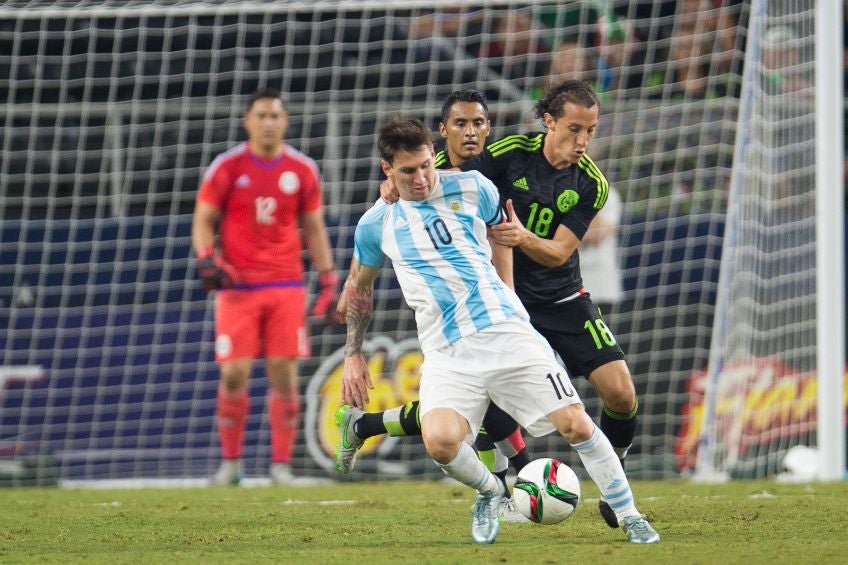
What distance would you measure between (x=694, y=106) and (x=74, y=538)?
6.48 m

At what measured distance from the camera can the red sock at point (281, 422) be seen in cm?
909

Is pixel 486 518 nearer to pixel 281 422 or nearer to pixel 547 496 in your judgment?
pixel 547 496

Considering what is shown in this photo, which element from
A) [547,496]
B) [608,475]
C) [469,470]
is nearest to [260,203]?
[469,470]

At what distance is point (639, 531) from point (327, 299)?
4248mm

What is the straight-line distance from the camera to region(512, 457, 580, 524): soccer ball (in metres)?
5.32

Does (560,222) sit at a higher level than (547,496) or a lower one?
higher

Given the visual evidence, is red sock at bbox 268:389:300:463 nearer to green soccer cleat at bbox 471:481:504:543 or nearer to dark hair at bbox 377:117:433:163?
green soccer cleat at bbox 471:481:504:543

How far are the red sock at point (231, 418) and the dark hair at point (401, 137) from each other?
4.09m

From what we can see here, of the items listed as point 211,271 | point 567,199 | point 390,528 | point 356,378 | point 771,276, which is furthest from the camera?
point 771,276

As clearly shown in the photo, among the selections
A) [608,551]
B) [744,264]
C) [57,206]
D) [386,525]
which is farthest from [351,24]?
[608,551]

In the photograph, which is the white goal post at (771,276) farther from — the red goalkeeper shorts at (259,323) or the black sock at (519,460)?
the black sock at (519,460)

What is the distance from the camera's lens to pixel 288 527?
6.04m

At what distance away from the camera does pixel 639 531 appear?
16.9 ft

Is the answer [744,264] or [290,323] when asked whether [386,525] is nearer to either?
[290,323]
